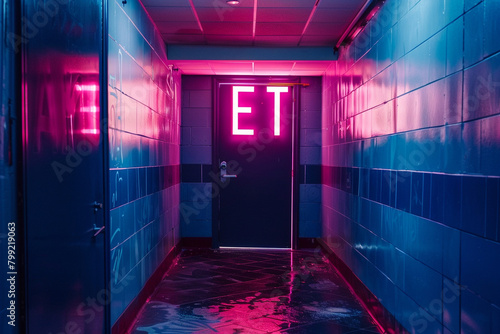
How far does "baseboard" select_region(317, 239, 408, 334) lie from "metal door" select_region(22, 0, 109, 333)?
1.82m

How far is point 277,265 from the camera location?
17.1 ft

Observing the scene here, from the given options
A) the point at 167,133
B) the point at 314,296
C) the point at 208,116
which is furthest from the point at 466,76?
the point at 208,116

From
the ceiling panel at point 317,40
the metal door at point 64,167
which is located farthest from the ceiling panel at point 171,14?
the metal door at point 64,167

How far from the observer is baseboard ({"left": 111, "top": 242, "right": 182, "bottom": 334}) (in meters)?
2.95

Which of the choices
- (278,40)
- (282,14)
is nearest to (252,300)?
(282,14)

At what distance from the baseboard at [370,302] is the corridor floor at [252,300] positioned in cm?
6

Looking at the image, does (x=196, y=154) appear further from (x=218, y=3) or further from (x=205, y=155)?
(x=218, y=3)

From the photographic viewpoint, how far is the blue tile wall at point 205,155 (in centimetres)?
623

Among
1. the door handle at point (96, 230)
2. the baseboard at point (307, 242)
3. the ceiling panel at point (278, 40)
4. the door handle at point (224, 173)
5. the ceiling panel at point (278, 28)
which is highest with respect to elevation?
the ceiling panel at point (278, 40)

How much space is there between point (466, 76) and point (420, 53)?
61cm

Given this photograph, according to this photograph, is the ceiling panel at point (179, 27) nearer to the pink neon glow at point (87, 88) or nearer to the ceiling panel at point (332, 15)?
the ceiling panel at point (332, 15)

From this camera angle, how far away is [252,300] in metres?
3.86

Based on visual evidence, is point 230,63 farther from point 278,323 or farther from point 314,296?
point 278,323

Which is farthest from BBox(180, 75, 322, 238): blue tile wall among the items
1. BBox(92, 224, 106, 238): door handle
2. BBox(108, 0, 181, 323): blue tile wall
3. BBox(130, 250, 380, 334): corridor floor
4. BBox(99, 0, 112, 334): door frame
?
BBox(92, 224, 106, 238): door handle
